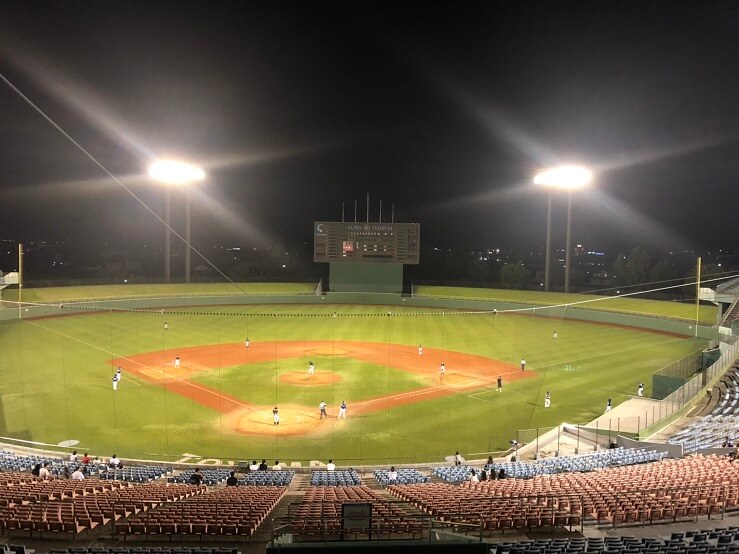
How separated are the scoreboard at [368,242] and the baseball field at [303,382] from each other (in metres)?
7.88

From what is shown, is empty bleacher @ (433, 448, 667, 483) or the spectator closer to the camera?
the spectator

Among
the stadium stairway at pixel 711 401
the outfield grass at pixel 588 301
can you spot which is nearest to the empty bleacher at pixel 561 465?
the stadium stairway at pixel 711 401

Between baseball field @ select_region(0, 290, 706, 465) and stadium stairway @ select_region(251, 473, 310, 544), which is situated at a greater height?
baseball field @ select_region(0, 290, 706, 465)

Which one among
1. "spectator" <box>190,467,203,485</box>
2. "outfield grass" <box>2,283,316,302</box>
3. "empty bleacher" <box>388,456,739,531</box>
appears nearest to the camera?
"empty bleacher" <box>388,456,739,531</box>

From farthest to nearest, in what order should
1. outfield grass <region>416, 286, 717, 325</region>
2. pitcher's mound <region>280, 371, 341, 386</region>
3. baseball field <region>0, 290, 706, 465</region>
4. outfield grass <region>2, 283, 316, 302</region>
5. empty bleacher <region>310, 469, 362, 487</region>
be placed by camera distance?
outfield grass <region>2, 283, 316, 302</region>
outfield grass <region>416, 286, 717, 325</region>
pitcher's mound <region>280, 371, 341, 386</region>
baseball field <region>0, 290, 706, 465</region>
empty bleacher <region>310, 469, 362, 487</region>

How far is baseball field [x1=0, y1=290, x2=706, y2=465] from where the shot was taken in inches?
850

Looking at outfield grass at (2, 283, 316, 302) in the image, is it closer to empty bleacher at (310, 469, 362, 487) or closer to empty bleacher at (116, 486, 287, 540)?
empty bleacher at (310, 469, 362, 487)

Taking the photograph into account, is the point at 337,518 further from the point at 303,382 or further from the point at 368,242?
the point at 368,242

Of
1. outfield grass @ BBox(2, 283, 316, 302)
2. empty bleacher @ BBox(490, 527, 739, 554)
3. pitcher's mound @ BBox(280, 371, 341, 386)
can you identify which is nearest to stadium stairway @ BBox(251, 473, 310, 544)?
empty bleacher @ BBox(490, 527, 739, 554)

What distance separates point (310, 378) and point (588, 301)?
24.2 meters

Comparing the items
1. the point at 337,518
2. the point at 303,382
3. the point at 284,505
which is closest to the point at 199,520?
the point at 337,518

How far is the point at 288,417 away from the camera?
24.1m

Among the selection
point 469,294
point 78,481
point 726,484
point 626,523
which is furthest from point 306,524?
point 469,294

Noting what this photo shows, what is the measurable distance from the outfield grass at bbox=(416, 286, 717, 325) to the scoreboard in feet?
36.5
